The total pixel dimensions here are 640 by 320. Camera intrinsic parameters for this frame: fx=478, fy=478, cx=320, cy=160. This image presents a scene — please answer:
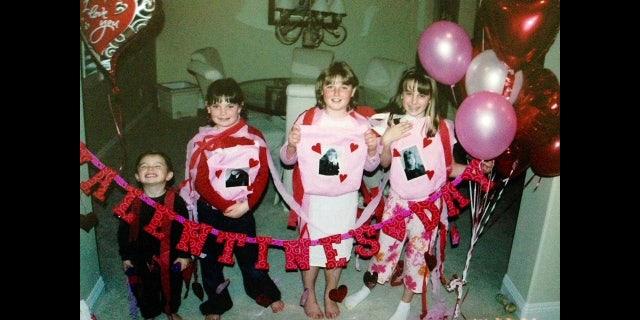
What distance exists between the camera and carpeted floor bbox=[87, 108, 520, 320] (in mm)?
2707

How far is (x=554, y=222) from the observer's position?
8.19 feet

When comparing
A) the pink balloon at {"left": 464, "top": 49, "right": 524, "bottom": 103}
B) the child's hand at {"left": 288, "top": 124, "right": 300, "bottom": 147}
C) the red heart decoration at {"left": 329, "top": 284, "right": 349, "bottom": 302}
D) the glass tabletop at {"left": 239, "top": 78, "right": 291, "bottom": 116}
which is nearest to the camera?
the pink balloon at {"left": 464, "top": 49, "right": 524, "bottom": 103}

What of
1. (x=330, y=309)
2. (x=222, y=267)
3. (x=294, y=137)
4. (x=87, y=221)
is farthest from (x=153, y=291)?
(x=294, y=137)

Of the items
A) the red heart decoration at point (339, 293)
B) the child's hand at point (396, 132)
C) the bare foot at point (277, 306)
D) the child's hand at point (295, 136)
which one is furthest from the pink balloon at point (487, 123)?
the bare foot at point (277, 306)

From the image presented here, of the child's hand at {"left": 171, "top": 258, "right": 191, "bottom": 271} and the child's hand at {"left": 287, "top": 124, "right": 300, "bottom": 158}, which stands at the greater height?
the child's hand at {"left": 287, "top": 124, "right": 300, "bottom": 158}

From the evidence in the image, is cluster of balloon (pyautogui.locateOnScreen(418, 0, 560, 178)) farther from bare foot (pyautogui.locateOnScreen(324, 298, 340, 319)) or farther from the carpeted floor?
bare foot (pyautogui.locateOnScreen(324, 298, 340, 319))

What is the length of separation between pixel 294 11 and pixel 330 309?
15.1 ft

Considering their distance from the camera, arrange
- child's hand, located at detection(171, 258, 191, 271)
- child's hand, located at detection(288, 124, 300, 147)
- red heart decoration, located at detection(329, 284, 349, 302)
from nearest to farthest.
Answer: child's hand, located at detection(288, 124, 300, 147) → child's hand, located at detection(171, 258, 191, 271) → red heart decoration, located at detection(329, 284, 349, 302)

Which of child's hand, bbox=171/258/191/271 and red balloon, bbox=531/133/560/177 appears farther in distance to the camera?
child's hand, bbox=171/258/191/271

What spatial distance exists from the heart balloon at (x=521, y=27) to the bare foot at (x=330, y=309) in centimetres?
155

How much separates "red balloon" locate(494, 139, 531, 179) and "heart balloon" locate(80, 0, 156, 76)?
1.73 m

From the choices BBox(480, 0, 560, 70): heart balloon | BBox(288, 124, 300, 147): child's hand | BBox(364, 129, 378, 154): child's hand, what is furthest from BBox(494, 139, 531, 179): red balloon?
BBox(288, 124, 300, 147): child's hand
